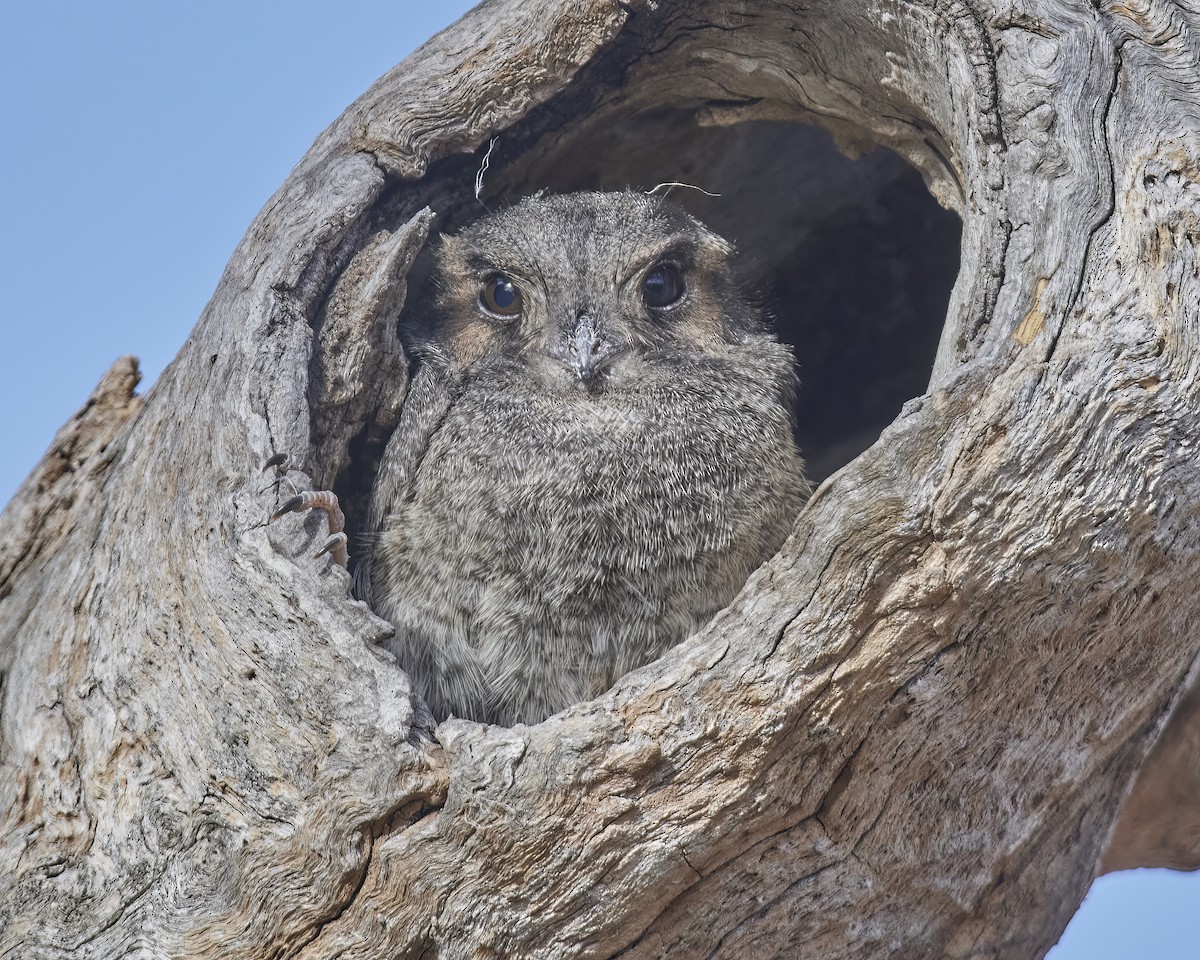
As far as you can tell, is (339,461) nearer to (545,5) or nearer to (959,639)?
(545,5)

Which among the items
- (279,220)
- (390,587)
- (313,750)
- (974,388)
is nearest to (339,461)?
(390,587)

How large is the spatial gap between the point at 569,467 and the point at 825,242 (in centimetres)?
207

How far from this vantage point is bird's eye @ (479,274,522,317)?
3852mm

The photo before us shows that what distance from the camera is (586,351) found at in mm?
3504

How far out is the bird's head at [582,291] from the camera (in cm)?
368

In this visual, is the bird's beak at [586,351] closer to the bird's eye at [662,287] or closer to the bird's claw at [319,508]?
the bird's eye at [662,287]

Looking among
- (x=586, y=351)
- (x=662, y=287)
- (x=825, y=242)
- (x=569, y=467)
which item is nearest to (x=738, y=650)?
(x=569, y=467)

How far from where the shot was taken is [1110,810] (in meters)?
3.18

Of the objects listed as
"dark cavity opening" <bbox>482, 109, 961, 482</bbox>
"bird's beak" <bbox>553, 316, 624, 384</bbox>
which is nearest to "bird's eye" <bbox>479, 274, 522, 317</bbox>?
"bird's beak" <bbox>553, 316, 624, 384</bbox>

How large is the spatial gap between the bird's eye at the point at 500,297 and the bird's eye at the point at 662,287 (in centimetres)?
40

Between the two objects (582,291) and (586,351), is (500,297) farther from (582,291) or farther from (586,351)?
(586,351)

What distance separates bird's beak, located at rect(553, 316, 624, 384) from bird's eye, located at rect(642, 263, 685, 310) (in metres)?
0.31

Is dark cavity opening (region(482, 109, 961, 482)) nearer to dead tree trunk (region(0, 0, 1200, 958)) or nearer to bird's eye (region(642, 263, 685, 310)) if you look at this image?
bird's eye (region(642, 263, 685, 310))

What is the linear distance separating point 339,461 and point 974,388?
1815 millimetres
